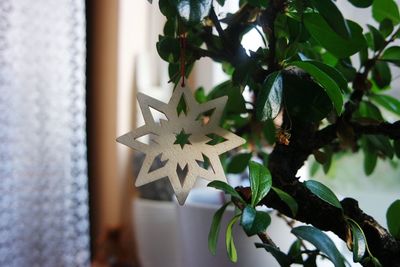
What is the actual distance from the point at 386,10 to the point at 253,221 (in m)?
0.31

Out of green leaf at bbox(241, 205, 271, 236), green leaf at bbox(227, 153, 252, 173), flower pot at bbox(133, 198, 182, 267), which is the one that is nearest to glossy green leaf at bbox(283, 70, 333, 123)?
green leaf at bbox(241, 205, 271, 236)

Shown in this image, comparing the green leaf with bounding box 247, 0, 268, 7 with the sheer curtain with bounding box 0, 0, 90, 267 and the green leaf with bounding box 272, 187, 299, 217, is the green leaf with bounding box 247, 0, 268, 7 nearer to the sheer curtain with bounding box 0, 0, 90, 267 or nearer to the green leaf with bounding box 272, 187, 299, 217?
the green leaf with bounding box 272, 187, 299, 217

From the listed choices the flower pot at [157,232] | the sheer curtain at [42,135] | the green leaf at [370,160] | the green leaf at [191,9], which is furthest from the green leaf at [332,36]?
the flower pot at [157,232]

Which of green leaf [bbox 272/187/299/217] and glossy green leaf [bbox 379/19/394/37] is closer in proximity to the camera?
green leaf [bbox 272/187/299/217]

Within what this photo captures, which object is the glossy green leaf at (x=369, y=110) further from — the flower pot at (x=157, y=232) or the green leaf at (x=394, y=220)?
the flower pot at (x=157, y=232)

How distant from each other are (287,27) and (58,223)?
2.00ft

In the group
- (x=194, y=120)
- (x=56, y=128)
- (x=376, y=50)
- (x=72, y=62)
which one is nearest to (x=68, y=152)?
(x=56, y=128)

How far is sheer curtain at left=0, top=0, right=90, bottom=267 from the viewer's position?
678mm

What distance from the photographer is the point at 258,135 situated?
1.87 ft

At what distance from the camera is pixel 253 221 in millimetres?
300

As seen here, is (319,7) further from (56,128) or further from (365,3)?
(56,128)

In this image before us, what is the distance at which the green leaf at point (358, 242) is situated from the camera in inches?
12.4

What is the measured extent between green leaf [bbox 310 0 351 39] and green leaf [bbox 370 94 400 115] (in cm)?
23

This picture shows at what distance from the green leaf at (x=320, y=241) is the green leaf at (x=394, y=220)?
94 millimetres
